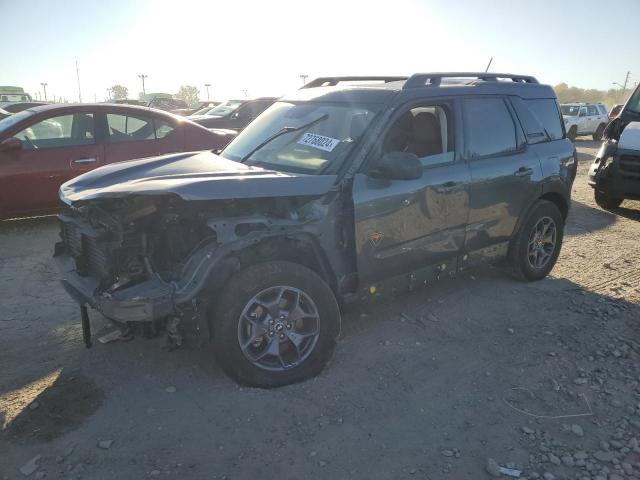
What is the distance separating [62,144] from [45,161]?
0.35 metres

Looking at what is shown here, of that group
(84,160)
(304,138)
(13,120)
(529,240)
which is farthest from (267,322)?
(13,120)

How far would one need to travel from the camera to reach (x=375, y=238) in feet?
11.9

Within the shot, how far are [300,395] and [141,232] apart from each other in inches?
55.3

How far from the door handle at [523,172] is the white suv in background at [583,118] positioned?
20.0 m

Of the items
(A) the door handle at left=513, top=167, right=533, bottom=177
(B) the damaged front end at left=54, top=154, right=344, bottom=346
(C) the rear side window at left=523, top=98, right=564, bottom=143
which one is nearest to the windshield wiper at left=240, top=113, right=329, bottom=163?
(B) the damaged front end at left=54, top=154, right=344, bottom=346

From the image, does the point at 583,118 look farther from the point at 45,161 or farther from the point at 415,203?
the point at 45,161

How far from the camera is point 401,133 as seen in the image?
407 centimetres

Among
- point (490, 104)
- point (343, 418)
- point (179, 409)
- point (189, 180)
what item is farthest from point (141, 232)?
point (490, 104)

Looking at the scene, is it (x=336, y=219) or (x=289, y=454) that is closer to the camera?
(x=289, y=454)

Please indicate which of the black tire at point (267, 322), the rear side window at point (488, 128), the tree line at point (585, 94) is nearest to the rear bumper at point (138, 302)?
the black tire at point (267, 322)

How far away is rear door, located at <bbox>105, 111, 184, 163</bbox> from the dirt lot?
274 cm

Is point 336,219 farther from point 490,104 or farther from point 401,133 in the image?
point 490,104

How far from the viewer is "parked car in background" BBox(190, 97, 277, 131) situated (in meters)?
13.6

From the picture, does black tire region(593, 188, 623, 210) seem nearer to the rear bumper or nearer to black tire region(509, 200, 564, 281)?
black tire region(509, 200, 564, 281)
